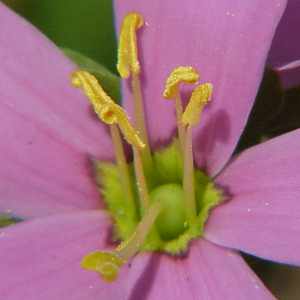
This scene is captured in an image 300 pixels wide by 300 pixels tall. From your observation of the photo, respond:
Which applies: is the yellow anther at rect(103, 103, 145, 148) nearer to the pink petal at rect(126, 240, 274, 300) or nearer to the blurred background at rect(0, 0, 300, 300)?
the pink petal at rect(126, 240, 274, 300)

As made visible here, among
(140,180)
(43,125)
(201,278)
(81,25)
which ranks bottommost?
(201,278)

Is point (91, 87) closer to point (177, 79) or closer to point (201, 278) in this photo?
point (177, 79)

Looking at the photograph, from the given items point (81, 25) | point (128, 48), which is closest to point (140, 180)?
point (128, 48)

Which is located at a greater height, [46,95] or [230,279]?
[46,95]

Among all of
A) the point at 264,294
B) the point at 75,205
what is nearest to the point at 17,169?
the point at 75,205

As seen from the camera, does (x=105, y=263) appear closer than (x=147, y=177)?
Yes

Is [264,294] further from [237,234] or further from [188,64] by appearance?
[188,64]
